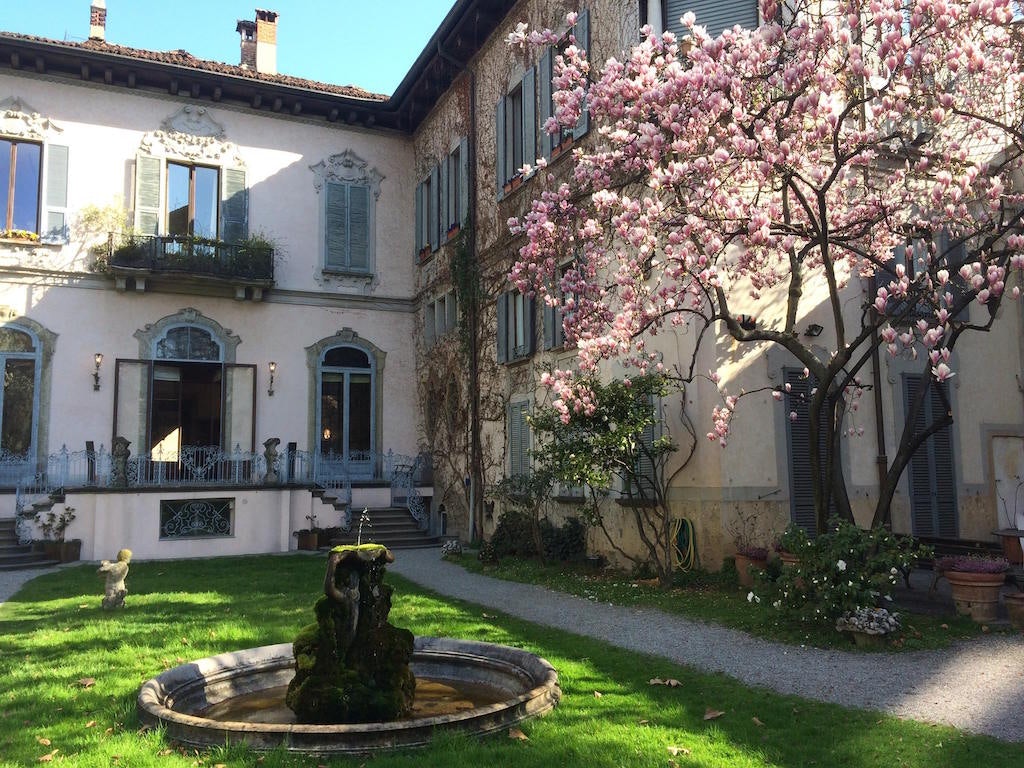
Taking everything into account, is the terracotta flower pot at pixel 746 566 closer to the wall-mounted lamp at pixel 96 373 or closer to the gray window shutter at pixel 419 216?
the gray window shutter at pixel 419 216

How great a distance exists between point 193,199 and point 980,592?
15669 millimetres

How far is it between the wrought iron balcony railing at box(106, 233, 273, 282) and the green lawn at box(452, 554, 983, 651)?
7.79 meters

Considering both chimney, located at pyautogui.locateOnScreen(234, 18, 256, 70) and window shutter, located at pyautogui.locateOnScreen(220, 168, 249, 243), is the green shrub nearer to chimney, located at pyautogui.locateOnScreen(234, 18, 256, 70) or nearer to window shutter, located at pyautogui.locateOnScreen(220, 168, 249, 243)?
window shutter, located at pyautogui.locateOnScreen(220, 168, 249, 243)

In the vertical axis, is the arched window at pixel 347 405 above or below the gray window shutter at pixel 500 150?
below

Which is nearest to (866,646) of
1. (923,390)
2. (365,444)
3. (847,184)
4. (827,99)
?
(923,390)

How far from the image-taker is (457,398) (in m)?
17.0

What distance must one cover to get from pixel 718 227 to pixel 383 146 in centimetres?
1314

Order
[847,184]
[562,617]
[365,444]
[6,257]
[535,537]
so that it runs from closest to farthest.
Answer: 1. [562,617]
2. [847,184]
3. [535,537]
4. [6,257]
5. [365,444]

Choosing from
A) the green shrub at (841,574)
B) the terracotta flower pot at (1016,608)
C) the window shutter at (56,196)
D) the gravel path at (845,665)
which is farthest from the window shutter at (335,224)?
the terracotta flower pot at (1016,608)

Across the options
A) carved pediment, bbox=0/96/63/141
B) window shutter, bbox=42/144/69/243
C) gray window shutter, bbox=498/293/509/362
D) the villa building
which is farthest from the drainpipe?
carved pediment, bbox=0/96/63/141

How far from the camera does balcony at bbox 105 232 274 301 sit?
16.5m

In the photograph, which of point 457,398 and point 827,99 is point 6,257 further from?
point 827,99

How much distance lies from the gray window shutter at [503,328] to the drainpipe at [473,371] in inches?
43.2

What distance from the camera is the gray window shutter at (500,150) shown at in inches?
588
